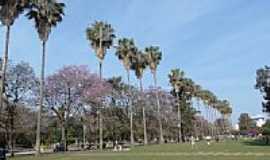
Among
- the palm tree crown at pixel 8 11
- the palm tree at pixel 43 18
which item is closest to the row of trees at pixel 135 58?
the palm tree at pixel 43 18

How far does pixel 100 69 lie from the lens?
64.9m

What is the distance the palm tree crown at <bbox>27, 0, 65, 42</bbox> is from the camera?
47.8 m

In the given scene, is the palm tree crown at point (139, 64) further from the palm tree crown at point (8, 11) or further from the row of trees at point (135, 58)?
the palm tree crown at point (8, 11)

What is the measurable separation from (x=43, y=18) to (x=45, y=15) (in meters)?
0.43

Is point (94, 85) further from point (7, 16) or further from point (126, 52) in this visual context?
point (7, 16)

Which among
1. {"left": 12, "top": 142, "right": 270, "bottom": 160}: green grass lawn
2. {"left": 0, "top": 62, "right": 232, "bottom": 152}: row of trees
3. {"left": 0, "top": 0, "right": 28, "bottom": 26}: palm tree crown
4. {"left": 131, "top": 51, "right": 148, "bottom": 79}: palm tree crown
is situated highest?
{"left": 131, "top": 51, "right": 148, "bottom": 79}: palm tree crown

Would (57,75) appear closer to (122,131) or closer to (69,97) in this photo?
(69,97)

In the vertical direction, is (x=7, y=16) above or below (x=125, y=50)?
below

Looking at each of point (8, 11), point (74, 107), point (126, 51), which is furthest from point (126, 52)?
point (8, 11)

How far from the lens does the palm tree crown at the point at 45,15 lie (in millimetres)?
47750

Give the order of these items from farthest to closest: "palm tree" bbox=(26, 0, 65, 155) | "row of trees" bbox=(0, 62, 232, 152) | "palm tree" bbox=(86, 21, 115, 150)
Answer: "palm tree" bbox=(86, 21, 115, 150) < "row of trees" bbox=(0, 62, 232, 152) < "palm tree" bbox=(26, 0, 65, 155)

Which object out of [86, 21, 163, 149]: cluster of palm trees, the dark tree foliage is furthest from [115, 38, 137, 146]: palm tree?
the dark tree foliage

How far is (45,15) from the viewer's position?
4822 cm

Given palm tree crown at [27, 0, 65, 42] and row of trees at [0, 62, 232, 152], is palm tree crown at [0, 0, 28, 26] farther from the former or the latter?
row of trees at [0, 62, 232, 152]
